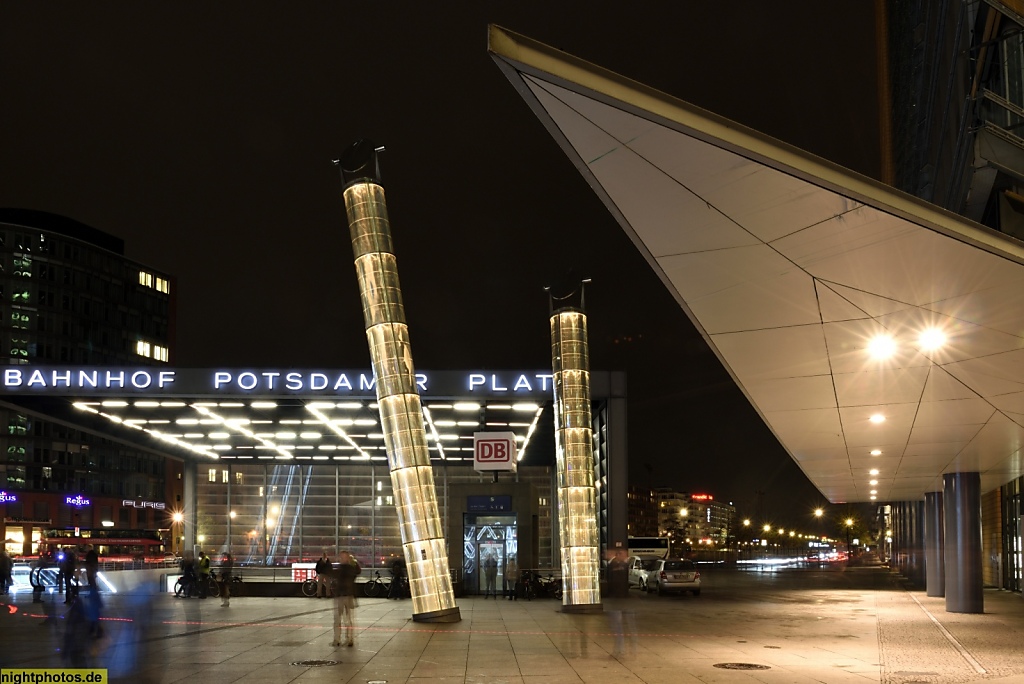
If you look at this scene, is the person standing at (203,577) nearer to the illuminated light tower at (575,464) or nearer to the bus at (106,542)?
the illuminated light tower at (575,464)

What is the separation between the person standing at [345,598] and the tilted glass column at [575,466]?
29.0 ft

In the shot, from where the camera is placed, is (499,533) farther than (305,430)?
No

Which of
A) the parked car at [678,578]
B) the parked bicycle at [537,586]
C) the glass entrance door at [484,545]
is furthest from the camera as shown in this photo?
the parked car at [678,578]

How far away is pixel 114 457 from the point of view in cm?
13088

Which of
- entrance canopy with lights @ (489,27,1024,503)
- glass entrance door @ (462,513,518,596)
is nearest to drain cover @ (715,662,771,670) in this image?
entrance canopy with lights @ (489,27,1024,503)

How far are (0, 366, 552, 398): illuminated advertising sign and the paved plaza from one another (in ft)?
21.3

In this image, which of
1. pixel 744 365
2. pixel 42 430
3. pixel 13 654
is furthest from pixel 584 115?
pixel 42 430

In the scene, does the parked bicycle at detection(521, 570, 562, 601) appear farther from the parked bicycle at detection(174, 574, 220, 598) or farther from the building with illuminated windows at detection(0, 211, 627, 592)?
the parked bicycle at detection(174, 574, 220, 598)

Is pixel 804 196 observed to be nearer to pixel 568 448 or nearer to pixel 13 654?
pixel 13 654

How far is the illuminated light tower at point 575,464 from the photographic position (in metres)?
26.6

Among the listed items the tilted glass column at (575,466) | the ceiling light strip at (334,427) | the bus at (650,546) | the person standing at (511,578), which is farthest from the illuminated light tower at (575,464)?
the bus at (650,546)

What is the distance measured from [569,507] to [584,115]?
63.6 feet

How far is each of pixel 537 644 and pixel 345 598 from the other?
3.40m

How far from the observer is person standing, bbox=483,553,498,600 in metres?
35.7
